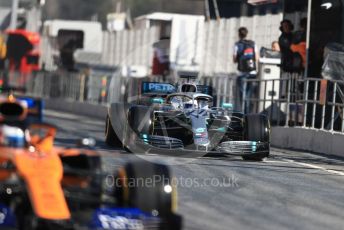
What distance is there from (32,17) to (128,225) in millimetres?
44248

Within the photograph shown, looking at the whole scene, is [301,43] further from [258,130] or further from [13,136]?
[13,136]

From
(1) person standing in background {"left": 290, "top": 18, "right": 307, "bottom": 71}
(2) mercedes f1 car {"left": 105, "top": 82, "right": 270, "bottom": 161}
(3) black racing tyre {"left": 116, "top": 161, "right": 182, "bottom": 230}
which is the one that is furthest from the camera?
(1) person standing in background {"left": 290, "top": 18, "right": 307, "bottom": 71}

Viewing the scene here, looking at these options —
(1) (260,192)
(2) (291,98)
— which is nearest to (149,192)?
(1) (260,192)

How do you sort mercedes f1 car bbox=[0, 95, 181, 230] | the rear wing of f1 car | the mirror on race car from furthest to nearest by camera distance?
the rear wing of f1 car
the mirror on race car
mercedes f1 car bbox=[0, 95, 181, 230]

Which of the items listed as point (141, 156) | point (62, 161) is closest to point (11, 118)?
point (62, 161)

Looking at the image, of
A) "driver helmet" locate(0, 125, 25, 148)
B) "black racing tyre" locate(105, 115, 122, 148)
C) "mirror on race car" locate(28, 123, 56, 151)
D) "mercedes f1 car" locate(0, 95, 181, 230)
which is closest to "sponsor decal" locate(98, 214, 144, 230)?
"mercedes f1 car" locate(0, 95, 181, 230)

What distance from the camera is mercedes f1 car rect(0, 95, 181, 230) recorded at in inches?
314

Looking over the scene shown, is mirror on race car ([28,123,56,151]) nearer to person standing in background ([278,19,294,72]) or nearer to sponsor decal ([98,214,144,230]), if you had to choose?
sponsor decal ([98,214,144,230])

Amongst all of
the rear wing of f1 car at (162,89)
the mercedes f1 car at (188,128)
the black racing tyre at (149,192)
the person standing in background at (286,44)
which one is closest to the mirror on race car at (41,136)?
the black racing tyre at (149,192)

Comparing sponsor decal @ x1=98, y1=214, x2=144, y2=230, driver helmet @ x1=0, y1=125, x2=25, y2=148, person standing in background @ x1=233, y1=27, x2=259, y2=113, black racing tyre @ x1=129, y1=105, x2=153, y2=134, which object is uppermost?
person standing in background @ x1=233, y1=27, x2=259, y2=113

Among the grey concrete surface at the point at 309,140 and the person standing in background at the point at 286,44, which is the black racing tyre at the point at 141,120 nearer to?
the grey concrete surface at the point at 309,140

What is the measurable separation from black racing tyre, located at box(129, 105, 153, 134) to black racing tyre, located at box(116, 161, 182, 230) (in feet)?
26.0

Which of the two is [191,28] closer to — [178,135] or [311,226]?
[178,135]

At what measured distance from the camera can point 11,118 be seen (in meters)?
8.74
